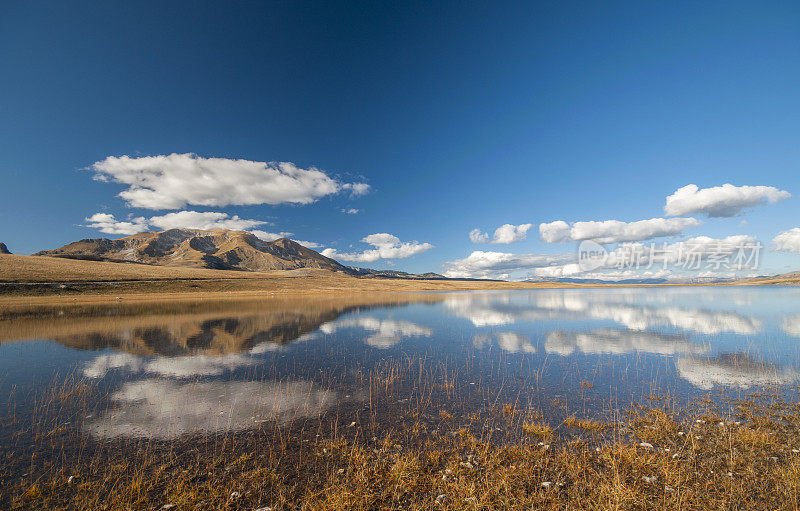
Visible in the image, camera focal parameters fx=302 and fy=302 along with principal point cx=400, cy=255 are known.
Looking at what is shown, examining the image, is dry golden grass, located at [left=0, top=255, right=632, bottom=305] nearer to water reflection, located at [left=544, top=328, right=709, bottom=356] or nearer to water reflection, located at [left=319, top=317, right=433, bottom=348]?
water reflection, located at [left=319, top=317, right=433, bottom=348]

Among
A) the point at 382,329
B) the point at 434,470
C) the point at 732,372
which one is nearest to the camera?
the point at 434,470

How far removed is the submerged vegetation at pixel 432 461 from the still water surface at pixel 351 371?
28.7 inches

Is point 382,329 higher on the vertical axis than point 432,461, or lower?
lower

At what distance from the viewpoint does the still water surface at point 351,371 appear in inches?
502

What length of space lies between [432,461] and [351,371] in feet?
35.3

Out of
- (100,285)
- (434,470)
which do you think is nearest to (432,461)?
(434,470)

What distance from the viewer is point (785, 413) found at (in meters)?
11.9

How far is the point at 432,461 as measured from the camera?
8.86 m

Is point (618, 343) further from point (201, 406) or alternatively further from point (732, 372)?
point (201, 406)

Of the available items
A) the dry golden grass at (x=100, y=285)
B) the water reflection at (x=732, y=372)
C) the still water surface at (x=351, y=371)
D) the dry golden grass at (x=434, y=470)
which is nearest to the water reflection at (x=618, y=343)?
the still water surface at (x=351, y=371)

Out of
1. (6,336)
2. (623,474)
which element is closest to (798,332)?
(623,474)

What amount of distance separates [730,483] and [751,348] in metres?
24.4

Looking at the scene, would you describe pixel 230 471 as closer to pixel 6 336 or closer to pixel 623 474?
pixel 623 474

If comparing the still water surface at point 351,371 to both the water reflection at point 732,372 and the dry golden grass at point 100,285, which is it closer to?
the water reflection at point 732,372
